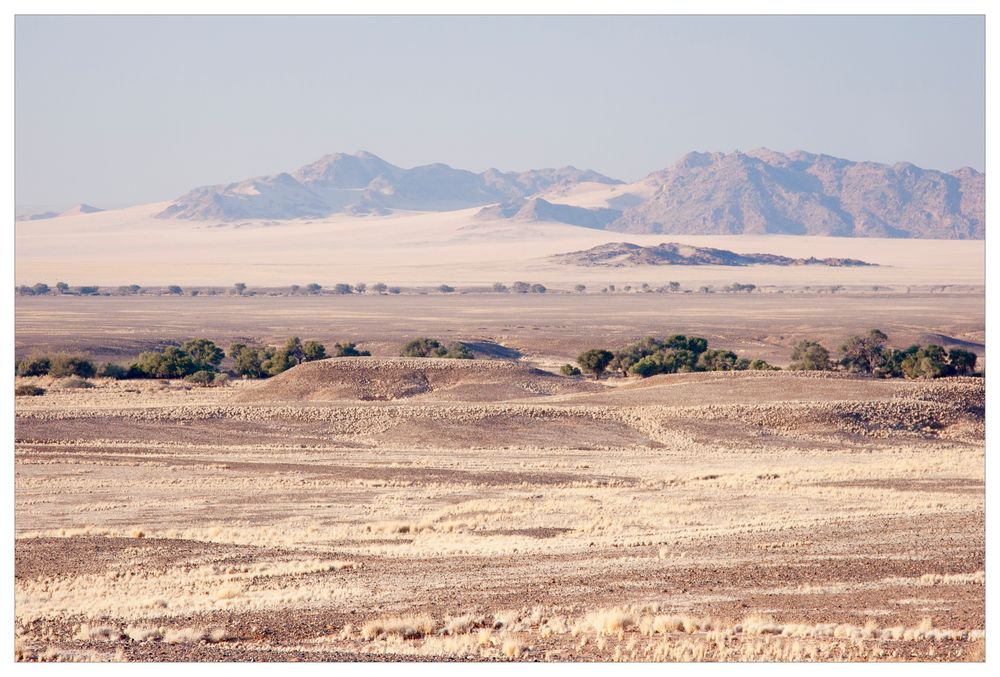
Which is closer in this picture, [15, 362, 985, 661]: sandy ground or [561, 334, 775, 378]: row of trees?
[15, 362, 985, 661]: sandy ground

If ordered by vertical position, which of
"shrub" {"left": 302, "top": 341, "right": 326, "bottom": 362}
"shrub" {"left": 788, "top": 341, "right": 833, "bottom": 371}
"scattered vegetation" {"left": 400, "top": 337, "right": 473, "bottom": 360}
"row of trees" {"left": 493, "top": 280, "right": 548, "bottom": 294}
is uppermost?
"row of trees" {"left": 493, "top": 280, "right": 548, "bottom": 294}

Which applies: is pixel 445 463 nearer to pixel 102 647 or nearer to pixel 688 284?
pixel 102 647

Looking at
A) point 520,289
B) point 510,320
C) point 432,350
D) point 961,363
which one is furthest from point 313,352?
point 520,289

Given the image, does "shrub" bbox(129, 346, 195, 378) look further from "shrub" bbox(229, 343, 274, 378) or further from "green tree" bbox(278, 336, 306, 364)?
"green tree" bbox(278, 336, 306, 364)

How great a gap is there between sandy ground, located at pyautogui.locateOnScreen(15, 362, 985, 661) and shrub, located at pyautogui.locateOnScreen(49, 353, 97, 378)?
37.8 feet

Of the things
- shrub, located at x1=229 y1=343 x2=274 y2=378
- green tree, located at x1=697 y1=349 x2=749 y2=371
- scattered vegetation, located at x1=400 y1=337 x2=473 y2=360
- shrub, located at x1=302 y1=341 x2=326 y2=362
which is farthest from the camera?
scattered vegetation, located at x1=400 y1=337 x2=473 y2=360

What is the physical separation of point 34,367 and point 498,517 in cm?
4704

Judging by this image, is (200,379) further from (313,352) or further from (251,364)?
(313,352)

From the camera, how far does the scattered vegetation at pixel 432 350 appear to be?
7444cm

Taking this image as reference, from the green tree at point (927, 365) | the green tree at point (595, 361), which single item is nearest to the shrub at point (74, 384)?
the green tree at point (595, 361)

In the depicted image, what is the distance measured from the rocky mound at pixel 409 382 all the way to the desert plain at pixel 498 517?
185 mm

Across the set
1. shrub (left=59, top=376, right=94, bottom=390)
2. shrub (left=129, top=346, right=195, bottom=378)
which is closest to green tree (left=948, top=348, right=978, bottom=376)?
shrub (left=129, top=346, right=195, bottom=378)

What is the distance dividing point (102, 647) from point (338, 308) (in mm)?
125252

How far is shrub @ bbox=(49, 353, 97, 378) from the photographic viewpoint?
64925 millimetres
